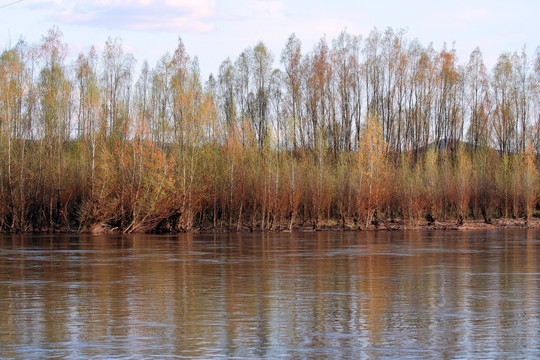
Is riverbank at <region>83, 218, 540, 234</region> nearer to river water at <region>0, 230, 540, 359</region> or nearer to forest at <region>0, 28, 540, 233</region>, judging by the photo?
forest at <region>0, 28, 540, 233</region>

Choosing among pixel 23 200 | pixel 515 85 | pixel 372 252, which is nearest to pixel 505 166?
pixel 515 85

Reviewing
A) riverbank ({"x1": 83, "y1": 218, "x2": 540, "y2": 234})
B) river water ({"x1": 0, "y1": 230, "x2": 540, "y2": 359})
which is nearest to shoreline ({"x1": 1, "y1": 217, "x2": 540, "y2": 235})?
riverbank ({"x1": 83, "y1": 218, "x2": 540, "y2": 234})

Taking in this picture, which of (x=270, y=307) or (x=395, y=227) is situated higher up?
(x=395, y=227)

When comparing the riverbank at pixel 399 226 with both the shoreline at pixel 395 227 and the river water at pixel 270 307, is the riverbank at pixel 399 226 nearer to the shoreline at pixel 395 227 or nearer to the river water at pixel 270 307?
the shoreline at pixel 395 227

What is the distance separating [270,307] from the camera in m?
14.7

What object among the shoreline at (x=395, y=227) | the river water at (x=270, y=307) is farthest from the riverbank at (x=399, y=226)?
the river water at (x=270, y=307)

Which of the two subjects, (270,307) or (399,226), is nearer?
(270,307)

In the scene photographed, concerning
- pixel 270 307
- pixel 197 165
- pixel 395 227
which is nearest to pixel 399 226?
pixel 395 227

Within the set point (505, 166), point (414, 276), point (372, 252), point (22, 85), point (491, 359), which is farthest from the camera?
point (505, 166)

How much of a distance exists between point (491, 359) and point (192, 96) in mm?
44706

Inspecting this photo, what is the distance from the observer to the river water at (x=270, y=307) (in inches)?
423

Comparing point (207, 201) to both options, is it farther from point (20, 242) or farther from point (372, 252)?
point (372, 252)

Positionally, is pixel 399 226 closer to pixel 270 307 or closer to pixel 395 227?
pixel 395 227

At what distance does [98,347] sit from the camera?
422 inches
